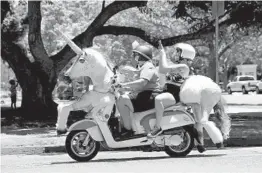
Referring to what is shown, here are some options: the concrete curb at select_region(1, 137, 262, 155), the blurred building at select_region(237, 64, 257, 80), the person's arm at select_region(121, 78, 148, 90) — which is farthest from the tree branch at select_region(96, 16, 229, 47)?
the blurred building at select_region(237, 64, 257, 80)

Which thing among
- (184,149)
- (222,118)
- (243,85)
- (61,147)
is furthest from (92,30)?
(243,85)

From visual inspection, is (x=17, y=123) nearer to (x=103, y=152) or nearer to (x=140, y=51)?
(x=103, y=152)

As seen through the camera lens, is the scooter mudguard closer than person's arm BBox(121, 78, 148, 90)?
No

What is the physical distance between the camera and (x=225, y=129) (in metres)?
9.21

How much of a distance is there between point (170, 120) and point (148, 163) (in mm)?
856

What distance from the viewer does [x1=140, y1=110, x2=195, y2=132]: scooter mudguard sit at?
871 centimetres

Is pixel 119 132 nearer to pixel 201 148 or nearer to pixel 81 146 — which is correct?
pixel 81 146

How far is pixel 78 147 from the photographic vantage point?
848cm

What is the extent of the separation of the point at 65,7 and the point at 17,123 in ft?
68.9

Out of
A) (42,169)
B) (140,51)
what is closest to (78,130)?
(42,169)

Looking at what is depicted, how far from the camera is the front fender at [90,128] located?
842 centimetres

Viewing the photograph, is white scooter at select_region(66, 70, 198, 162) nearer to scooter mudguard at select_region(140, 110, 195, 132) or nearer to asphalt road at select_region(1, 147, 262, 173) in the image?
scooter mudguard at select_region(140, 110, 195, 132)

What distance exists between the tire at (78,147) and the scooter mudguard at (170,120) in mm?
811

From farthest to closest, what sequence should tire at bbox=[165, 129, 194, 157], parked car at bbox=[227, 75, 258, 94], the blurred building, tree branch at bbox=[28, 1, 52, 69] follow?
the blurred building < parked car at bbox=[227, 75, 258, 94] < tree branch at bbox=[28, 1, 52, 69] < tire at bbox=[165, 129, 194, 157]
